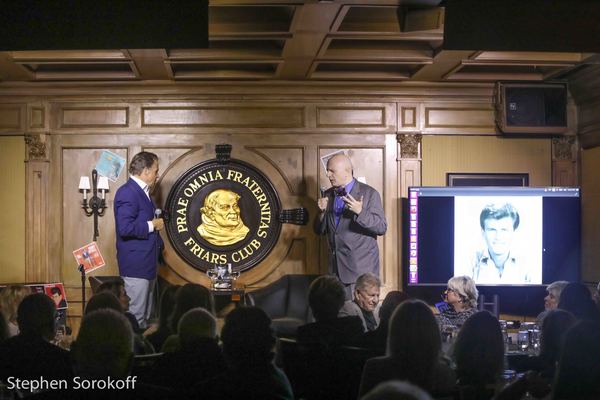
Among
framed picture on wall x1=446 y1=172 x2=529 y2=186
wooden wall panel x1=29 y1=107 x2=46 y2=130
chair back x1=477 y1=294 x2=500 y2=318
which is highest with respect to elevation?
wooden wall panel x1=29 y1=107 x2=46 y2=130

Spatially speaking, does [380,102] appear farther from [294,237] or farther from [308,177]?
[294,237]

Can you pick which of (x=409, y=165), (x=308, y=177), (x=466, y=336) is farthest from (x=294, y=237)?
(x=466, y=336)

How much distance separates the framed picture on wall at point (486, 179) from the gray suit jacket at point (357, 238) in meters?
1.62

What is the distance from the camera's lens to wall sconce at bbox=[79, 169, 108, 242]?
716cm

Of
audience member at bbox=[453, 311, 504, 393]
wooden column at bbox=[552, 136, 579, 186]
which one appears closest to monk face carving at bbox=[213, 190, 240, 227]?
wooden column at bbox=[552, 136, 579, 186]

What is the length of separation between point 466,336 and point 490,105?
4923 millimetres

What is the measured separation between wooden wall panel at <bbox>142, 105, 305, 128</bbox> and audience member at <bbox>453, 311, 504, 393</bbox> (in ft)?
15.2

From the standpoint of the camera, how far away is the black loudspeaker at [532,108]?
7344 mm

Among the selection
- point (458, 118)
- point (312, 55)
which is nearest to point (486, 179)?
point (458, 118)

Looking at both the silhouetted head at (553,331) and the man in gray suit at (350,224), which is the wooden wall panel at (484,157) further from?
the silhouetted head at (553,331)

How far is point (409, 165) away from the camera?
290 inches

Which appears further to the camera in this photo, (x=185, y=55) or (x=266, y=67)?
(x=266, y=67)

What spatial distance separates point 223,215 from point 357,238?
179 cm

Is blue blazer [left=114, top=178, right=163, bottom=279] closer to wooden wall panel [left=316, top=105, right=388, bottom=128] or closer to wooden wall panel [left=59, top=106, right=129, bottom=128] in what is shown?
wooden wall panel [left=59, top=106, right=129, bottom=128]
